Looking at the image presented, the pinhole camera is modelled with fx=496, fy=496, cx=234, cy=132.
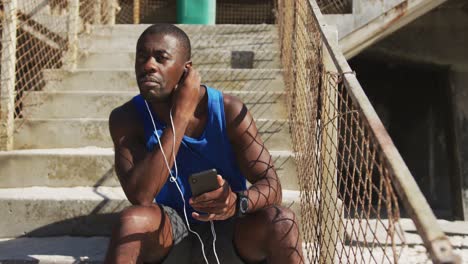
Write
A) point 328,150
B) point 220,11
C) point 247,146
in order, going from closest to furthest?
point 247,146
point 328,150
point 220,11

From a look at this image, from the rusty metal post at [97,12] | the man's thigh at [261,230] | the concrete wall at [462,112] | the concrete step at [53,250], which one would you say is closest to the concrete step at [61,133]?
the concrete step at [53,250]

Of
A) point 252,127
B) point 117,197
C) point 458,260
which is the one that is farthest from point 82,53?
point 458,260

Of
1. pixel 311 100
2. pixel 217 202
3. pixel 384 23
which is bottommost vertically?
pixel 217 202

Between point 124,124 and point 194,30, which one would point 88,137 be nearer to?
point 124,124

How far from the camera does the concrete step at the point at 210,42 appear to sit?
460 centimetres

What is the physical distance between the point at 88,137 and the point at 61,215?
80cm

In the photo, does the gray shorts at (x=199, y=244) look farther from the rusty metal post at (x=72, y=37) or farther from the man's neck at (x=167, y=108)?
the rusty metal post at (x=72, y=37)

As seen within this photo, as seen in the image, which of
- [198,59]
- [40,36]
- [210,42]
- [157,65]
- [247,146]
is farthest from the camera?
[210,42]

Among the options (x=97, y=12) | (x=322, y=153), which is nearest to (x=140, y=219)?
(x=322, y=153)

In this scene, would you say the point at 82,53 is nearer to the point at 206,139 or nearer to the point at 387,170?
Answer: the point at 206,139

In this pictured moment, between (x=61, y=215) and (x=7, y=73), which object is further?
(x=7, y=73)

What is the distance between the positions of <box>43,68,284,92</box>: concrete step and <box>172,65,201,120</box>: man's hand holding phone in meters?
1.92

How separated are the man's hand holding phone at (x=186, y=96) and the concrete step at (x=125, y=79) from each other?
192 cm

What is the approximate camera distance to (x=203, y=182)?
173cm
